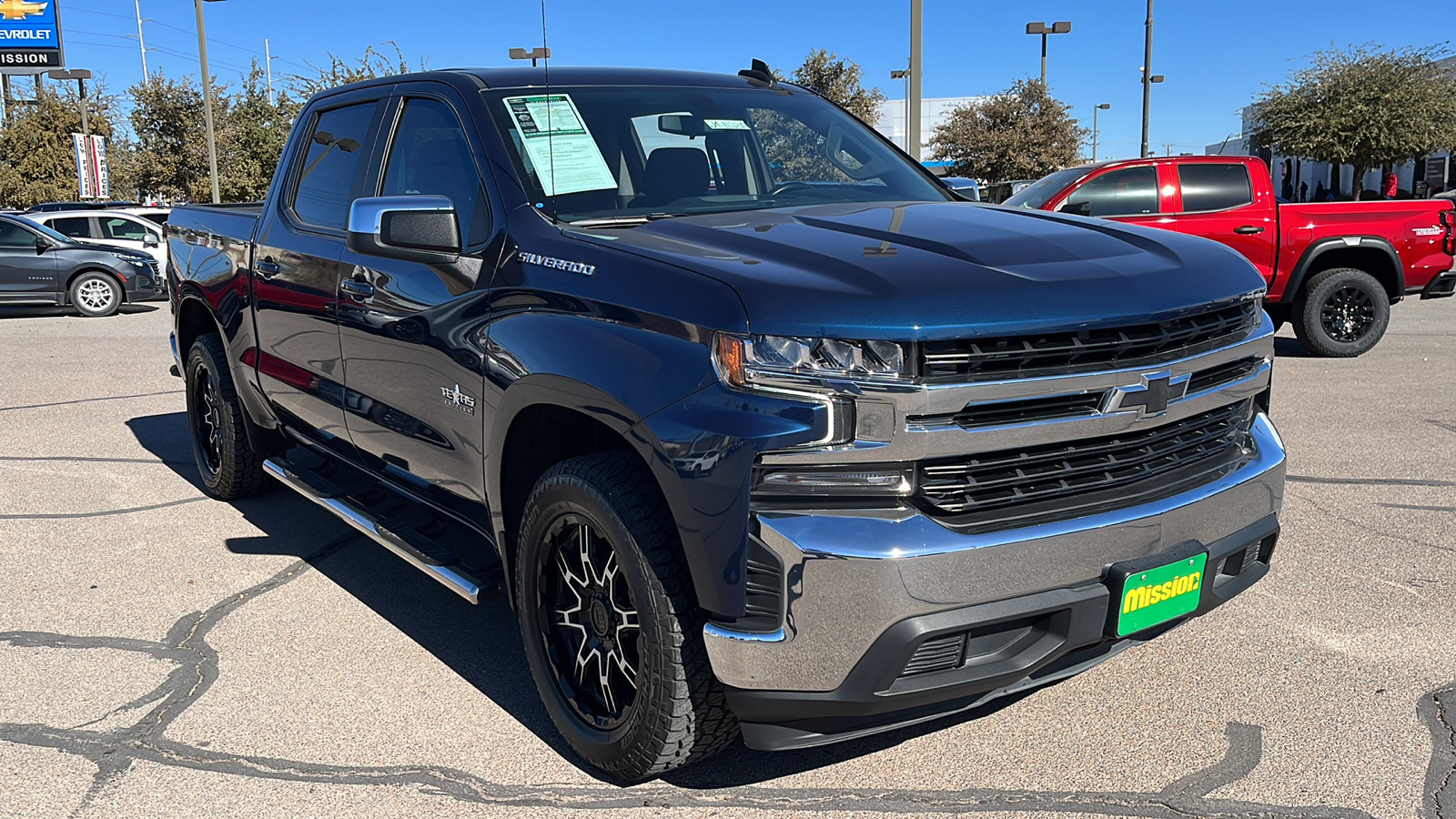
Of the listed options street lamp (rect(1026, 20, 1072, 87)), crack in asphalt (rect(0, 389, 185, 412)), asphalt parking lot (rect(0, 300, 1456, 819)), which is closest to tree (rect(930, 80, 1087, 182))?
street lamp (rect(1026, 20, 1072, 87))

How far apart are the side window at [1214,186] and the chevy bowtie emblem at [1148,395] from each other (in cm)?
959

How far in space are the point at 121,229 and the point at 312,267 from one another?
56.8 ft

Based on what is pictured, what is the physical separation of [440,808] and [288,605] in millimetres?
1831

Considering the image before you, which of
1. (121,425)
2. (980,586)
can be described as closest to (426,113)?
(980,586)

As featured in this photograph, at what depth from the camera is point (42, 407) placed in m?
9.07

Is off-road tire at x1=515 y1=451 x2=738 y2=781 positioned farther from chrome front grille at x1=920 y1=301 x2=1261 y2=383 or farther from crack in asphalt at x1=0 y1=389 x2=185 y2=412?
crack in asphalt at x1=0 y1=389 x2=185 y2=412

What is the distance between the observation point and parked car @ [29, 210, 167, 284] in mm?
19031

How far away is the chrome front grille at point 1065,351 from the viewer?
2.55 meters

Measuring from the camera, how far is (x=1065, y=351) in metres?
2.64

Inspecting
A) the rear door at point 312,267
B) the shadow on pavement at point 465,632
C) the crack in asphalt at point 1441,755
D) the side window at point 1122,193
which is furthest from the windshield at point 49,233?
the crack in asphalt at point 1441,755

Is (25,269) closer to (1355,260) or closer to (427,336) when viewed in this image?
(427,336)

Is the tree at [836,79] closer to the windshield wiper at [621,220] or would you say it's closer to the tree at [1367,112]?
the tree at [1367,112]

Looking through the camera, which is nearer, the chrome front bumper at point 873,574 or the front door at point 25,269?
the chrome front bumper at point 873,574

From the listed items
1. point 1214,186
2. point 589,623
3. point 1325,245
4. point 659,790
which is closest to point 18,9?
point 1214,186
